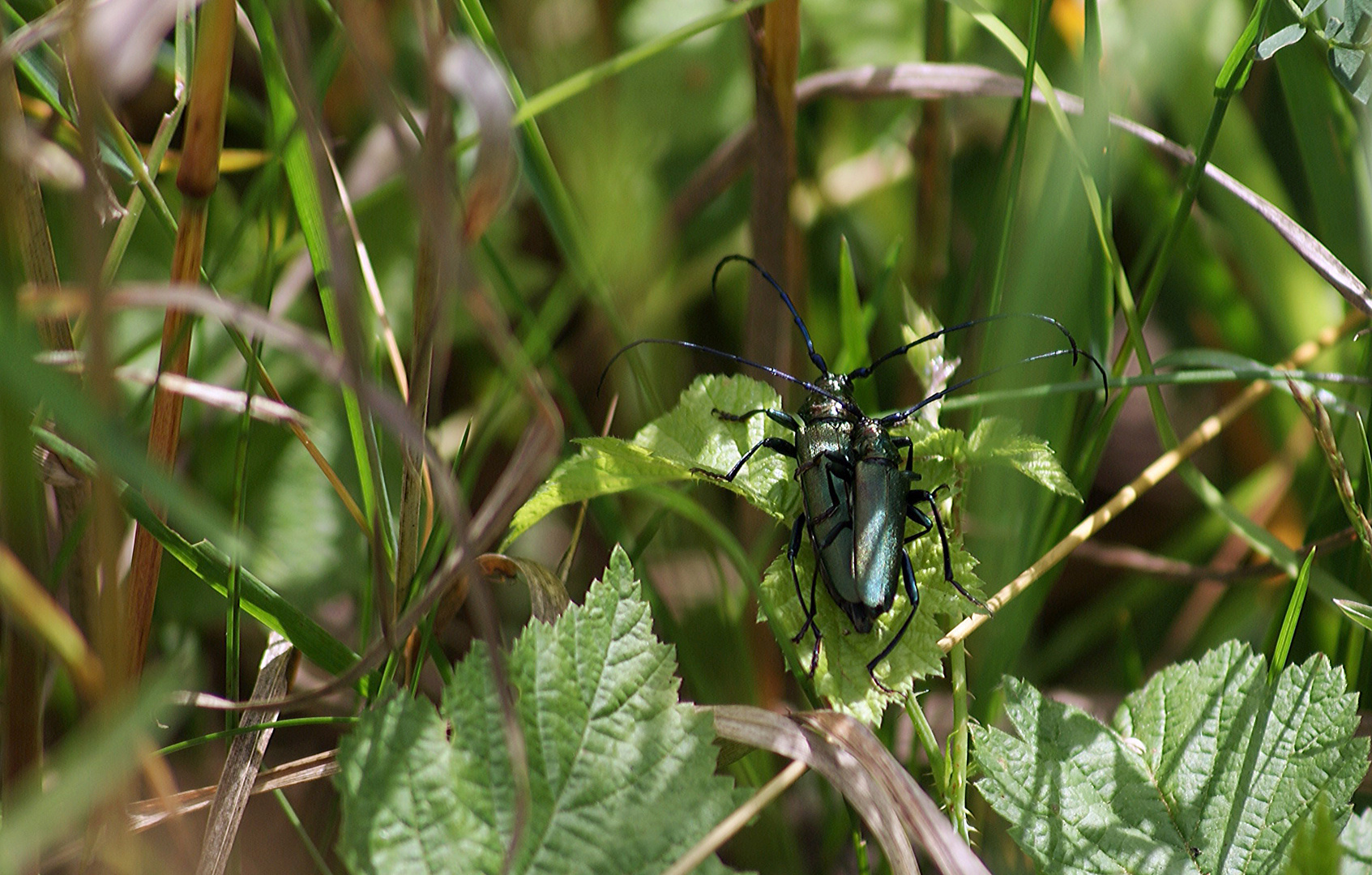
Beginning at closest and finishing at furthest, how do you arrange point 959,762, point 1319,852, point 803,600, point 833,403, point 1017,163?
point 1319,852
point 959,762
point 803,600
point 1017,163
point 833,403

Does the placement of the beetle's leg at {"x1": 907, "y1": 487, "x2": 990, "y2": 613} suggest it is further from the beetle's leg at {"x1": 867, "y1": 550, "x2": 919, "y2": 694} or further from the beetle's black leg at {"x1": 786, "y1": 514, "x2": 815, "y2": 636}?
the beetle's black leg at {"x1": 786, "y1": 514, "x2": 815, "y2": 636}

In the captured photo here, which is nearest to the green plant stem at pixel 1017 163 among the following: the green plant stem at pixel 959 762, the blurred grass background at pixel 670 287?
the blurred grass background at pixel 670 287

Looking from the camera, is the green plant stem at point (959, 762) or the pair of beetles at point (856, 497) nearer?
the green plant stem at point (959, 762)

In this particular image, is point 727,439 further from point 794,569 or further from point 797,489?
point 794,569

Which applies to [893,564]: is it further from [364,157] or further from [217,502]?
[364,157]

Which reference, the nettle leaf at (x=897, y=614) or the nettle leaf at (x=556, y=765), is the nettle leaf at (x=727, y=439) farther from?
the nettle leaf at (x=556, y=765)

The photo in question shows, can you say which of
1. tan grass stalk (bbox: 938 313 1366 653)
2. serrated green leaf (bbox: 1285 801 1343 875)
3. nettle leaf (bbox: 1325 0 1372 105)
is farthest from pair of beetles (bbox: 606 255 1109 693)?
nettle leaf (bbox: 1325 0 1372 105)

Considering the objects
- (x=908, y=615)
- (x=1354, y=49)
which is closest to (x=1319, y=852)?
(x=908, y=615)
